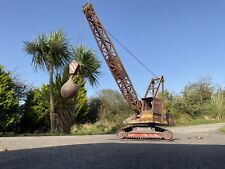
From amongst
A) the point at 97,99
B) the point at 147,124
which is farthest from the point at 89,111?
the point at 147,124

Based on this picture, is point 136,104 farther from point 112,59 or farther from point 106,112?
point 106,112

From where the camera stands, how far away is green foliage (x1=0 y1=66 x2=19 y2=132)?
23719 mm

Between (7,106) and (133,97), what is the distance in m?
8.58

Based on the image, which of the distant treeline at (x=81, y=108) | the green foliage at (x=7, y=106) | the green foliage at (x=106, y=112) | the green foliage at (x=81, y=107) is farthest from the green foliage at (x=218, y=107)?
the green foliage at (x=7, y=106)

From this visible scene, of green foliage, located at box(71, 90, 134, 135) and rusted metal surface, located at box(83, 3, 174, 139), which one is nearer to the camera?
rusted metal surface, located at box(83, 3, 174, 139)

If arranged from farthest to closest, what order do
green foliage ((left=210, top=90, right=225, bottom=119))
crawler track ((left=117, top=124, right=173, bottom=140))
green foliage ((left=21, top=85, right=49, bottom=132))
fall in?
green foliage ((left=210, top=90, right=225, bottom=119))
green foliage ((left=21, top=85, right=49, bottom=132))
crawler track ((left=117, top=124, right=173, bottom=140))

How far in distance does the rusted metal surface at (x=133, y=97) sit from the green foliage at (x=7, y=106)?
704cm

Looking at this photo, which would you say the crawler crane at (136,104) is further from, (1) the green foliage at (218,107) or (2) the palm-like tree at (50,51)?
(1) the green foliage at (218,107)

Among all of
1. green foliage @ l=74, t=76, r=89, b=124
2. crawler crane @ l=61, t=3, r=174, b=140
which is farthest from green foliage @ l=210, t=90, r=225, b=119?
crawler crane @ l=61, t=3, r=174, b=140

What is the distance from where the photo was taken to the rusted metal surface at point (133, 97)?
1883 cm

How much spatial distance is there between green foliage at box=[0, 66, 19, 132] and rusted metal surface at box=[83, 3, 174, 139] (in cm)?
704

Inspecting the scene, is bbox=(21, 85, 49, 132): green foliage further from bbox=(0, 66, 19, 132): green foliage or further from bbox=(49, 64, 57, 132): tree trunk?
bbox=(0, 66, 19, 132): green foliage

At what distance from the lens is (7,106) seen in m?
24.1

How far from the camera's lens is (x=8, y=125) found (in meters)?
23.8
